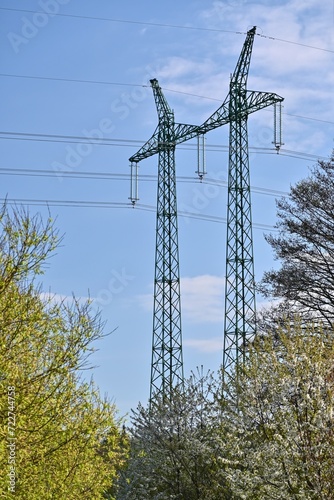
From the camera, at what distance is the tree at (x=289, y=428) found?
490 inches

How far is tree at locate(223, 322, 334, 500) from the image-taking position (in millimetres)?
12445

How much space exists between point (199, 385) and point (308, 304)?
18.8ft

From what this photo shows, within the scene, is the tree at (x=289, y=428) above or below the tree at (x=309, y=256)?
below

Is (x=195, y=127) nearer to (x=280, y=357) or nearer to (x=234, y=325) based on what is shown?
(x=234, y=325)

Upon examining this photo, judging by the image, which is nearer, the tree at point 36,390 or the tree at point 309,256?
the tree at point 36,390

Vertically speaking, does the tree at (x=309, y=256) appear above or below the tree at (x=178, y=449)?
above

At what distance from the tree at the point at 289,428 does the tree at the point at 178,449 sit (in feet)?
7.68

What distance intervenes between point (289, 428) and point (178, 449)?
5259 millimetres

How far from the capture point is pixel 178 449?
57.8 feet

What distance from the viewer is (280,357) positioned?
16.1 m

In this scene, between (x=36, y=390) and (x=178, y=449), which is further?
(x=178, y=449)

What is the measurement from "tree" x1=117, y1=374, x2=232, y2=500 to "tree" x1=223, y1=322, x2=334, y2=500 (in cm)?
234

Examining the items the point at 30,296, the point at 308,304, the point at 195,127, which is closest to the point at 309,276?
the point at 308,304

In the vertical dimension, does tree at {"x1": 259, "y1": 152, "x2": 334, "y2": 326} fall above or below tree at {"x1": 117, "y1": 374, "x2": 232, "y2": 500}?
above
